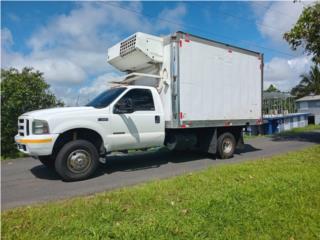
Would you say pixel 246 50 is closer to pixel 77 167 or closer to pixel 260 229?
pixel 77 167

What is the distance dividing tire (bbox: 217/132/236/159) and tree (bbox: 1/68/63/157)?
24.2ft

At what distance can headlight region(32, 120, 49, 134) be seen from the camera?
20.4 ft

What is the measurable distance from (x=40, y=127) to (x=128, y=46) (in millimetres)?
3476

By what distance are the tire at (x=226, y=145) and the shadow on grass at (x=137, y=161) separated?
255 millimetres

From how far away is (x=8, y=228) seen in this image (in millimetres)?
3709

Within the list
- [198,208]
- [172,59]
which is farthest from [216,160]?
[198,208]

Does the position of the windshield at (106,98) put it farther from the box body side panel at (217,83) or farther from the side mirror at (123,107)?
the box body side panel at (217,83)

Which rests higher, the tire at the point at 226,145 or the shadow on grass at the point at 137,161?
the tire at the point at 226,145

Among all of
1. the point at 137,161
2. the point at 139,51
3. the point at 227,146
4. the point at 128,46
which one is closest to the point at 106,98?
the point at 139,51

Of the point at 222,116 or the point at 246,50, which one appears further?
the point at 246,50

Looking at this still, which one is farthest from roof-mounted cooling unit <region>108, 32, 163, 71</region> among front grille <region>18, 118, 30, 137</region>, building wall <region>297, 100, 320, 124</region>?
building wall <region>297, 100, 320, 124</region>

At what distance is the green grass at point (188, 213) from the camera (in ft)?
11.5

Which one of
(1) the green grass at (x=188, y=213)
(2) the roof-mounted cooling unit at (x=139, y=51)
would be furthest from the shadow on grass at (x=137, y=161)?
(2) the roof-mounted cooling unit at (x=139, y=51)

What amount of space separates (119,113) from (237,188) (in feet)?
11.3
